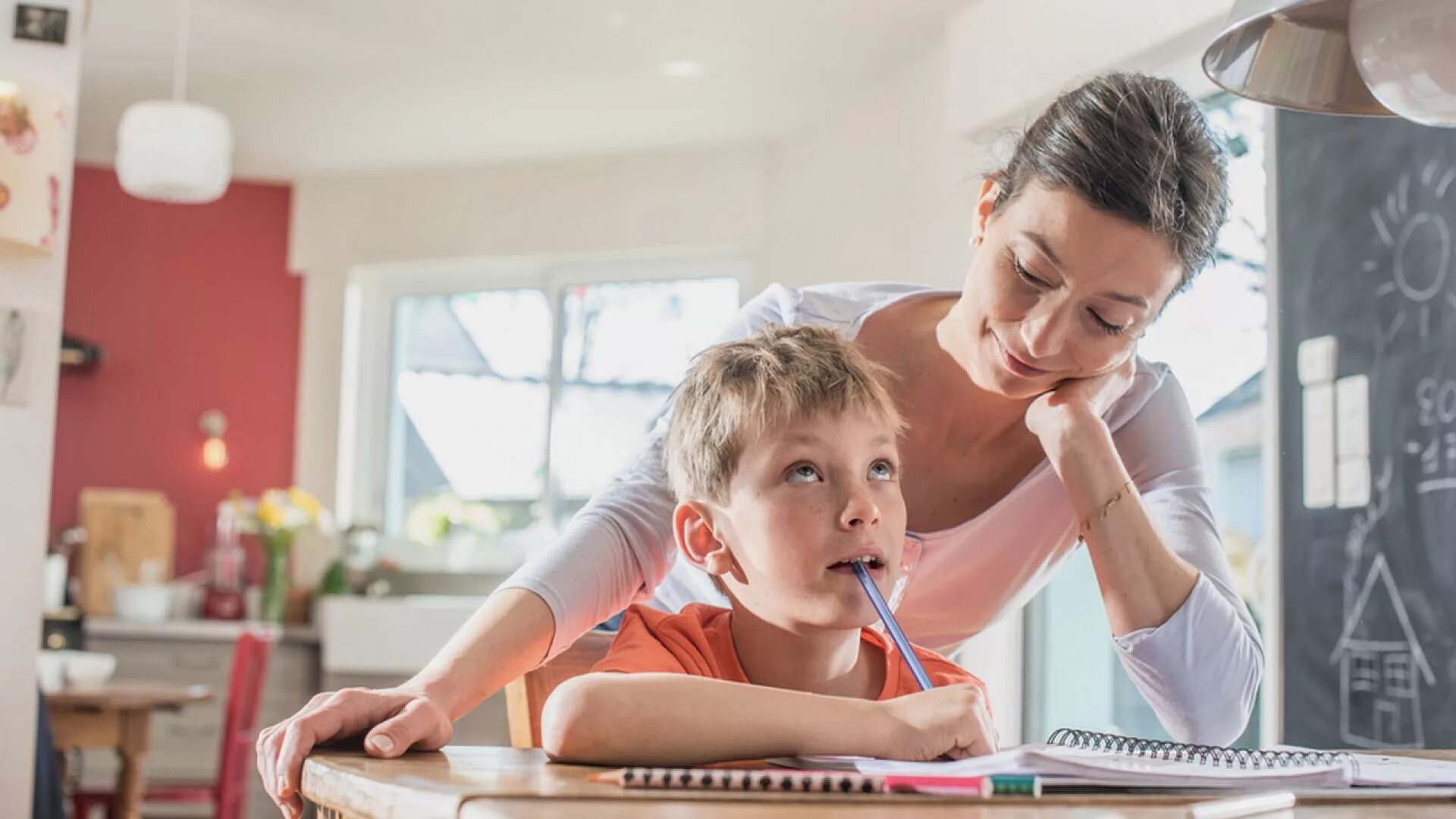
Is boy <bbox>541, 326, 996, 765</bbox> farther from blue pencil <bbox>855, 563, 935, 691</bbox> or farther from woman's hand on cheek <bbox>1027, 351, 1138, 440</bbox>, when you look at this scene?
woman's hand on cheek <bbox>1027, 351, 1138, 440</bbox>

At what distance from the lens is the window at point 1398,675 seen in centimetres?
281

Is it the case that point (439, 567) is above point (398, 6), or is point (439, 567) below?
below

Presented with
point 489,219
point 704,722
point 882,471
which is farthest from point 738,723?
point 489,219

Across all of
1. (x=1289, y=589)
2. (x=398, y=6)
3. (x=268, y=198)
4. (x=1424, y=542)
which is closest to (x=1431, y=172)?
(x=1424, y=542)

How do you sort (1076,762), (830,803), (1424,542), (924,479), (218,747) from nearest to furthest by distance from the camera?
1. (830,803)
2. (1076,762)
3. (924,479)
4. (1424,542)
5. (218,747)

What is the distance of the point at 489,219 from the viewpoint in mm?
6086

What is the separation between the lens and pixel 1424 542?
9.16 feet

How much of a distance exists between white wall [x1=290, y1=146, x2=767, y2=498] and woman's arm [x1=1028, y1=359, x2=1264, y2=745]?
450cm

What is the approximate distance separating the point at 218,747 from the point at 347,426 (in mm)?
1497

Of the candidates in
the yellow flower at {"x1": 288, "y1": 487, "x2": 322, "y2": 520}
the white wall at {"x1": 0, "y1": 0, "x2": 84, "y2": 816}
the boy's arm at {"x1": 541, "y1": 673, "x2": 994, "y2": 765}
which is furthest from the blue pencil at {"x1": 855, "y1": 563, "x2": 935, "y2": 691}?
the yellow flower at {"x1": 288, "y1": 487, "x2": 322, "y2": 520}

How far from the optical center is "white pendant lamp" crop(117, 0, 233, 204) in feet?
13.9

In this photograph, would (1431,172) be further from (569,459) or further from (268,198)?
(268,198)

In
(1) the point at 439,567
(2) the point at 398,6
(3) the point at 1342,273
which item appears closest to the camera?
(3) the point at 1342,273

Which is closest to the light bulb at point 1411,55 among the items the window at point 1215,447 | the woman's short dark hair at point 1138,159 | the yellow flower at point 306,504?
the woman's short dark hair at point 1138,159
